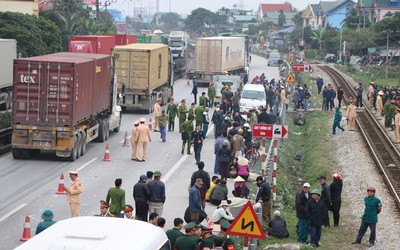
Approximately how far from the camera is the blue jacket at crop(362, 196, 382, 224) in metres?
19.5

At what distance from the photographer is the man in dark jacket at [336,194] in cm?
2136

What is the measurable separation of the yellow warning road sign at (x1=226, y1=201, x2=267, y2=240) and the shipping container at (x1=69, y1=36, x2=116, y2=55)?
30.6 metres

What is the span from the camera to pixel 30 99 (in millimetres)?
28453

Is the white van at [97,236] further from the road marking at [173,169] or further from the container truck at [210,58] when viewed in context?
the container truck at [210,58]

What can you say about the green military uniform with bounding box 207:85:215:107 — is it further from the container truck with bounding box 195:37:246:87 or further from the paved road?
the container truck with bounding box 195:37:246:87

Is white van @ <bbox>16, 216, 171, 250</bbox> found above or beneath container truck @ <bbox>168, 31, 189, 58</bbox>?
beneath

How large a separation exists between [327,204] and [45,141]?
10549 millimetres

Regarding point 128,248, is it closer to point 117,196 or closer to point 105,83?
point 117,196

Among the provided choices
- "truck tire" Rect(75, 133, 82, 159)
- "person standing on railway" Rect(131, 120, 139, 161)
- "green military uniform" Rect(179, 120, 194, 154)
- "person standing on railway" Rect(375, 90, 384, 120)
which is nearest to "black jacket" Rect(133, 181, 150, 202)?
"person standing on railway" Rect(131, 120, 139, 161)

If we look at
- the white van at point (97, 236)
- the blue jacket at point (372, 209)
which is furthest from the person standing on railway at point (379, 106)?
the white van at point (97, 236)

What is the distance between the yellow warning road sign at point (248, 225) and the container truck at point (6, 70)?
25.8m

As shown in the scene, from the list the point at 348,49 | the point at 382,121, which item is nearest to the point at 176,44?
the point at 348,49

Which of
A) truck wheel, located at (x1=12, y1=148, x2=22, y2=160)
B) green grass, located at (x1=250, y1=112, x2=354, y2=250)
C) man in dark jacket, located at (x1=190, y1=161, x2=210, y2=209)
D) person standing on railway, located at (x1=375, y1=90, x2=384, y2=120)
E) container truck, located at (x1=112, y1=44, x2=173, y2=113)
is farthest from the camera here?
person standing on railway, located at (x1=375, y1=90, x2=384, y2=120)

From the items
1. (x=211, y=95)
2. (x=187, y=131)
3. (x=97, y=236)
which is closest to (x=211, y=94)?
(x=211, y=95)
